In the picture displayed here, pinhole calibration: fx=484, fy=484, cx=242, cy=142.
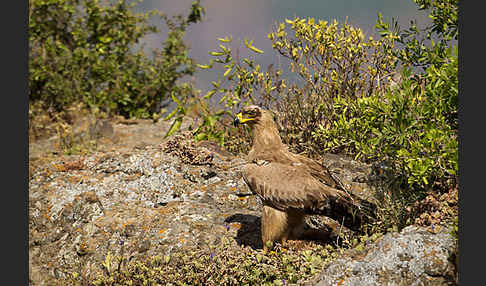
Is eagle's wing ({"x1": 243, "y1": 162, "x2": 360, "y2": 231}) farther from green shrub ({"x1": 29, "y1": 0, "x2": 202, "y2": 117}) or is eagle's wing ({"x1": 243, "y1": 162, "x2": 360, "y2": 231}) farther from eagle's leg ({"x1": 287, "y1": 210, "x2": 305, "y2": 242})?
green shrub ({"x1": 29, "y1": 0, "x2": 202, "y2": 117})

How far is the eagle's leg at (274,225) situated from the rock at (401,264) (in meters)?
1.04

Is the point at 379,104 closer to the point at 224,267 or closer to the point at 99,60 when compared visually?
the point at 224,267

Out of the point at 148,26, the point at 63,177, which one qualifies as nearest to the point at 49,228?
the point at 63,177

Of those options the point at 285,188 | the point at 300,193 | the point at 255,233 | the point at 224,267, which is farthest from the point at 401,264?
the point at 255,233

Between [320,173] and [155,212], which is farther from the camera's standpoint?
[155,212]

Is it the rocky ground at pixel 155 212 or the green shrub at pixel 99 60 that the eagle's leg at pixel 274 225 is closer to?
the rocky ground at pixel 155 212

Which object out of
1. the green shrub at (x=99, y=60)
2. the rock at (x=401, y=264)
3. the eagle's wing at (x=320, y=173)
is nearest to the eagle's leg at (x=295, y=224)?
the eagle's wing at (x=320, y=173)

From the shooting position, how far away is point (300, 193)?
5.65m

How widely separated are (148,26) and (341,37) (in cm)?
925

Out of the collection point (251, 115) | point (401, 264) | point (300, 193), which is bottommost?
point (401, 264)

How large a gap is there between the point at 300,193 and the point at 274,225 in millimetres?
543

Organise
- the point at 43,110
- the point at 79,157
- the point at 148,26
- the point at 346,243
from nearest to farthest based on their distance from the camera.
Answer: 1. the point at 346,243
2. the point at 79,157
3. the point at 43,110
4. the point at 148,26

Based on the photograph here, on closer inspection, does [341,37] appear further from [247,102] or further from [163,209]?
[163,209]

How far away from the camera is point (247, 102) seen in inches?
341
